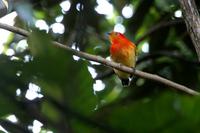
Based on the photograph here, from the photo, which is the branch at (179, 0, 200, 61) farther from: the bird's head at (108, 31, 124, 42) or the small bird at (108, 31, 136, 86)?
the bird's head at (108, 31, 124, 42)

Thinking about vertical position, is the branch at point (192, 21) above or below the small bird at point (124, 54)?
below

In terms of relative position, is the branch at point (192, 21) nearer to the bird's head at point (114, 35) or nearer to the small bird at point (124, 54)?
the small bird at point (124, 54)

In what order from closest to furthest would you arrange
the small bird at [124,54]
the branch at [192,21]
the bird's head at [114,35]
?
the branch at [192,21], the small bird at [124,54], the bird's head at [114,35]

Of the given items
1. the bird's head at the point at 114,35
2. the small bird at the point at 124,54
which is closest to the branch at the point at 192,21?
the small bird at the point at 124,54

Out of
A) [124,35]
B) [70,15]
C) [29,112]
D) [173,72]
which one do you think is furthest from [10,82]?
[124,35]

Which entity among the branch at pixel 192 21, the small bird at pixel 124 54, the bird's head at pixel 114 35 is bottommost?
the branch at pixel 192 21

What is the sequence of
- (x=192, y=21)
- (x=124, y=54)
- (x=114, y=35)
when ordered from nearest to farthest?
(x=192, y=21) < (x=124, y=54) < (x=114, y=35)

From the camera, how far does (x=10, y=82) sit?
379mm

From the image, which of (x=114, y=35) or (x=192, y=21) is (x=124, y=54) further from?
(x=192, y=21)

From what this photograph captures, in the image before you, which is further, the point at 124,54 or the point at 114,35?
the point at 114,35

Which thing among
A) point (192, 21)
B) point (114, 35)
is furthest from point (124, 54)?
point (192, 21)

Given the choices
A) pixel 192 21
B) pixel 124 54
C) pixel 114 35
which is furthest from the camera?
pixel 114 35

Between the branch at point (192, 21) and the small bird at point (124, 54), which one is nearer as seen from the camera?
the branch at point (192, 21)

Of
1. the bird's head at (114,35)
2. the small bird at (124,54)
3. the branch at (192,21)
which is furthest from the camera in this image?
the bird's head at (114,35)
